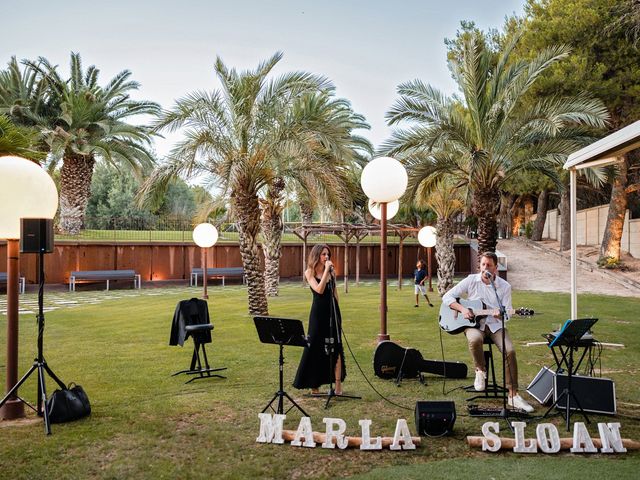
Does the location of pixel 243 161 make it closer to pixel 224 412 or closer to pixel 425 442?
pixel 224 412

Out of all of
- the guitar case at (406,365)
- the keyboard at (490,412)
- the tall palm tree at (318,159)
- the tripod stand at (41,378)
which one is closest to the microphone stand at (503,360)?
the keyboard at (490,412)

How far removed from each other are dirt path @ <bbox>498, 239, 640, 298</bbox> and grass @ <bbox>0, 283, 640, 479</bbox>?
34.9ft

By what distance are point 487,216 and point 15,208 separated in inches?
464

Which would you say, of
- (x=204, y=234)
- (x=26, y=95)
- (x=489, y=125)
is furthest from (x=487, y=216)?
(x=26, y=95)

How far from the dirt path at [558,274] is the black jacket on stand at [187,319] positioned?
17.8 meters

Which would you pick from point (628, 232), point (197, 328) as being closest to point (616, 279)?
point (628, 232)

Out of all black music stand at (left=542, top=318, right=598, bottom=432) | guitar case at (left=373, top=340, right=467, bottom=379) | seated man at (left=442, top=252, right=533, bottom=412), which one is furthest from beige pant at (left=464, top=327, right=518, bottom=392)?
guitar case at (left=373, top=340, right=467, bottom=379)

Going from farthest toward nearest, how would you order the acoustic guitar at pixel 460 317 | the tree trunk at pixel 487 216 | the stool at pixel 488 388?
the tree trunk at pixel 487 216 < the stool at pixel 488 388 < the acoustic guitar at pixel 460 317

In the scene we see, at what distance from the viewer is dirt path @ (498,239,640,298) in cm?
2212

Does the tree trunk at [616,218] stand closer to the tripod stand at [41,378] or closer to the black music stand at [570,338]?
the black music stand at [570,338]

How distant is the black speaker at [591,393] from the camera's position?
5852mm

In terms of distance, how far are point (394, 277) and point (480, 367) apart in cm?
2781

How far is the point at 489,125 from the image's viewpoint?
47.6 ft

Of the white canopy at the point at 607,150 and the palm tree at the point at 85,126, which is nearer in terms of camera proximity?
the white canopy at the point at 607,150
